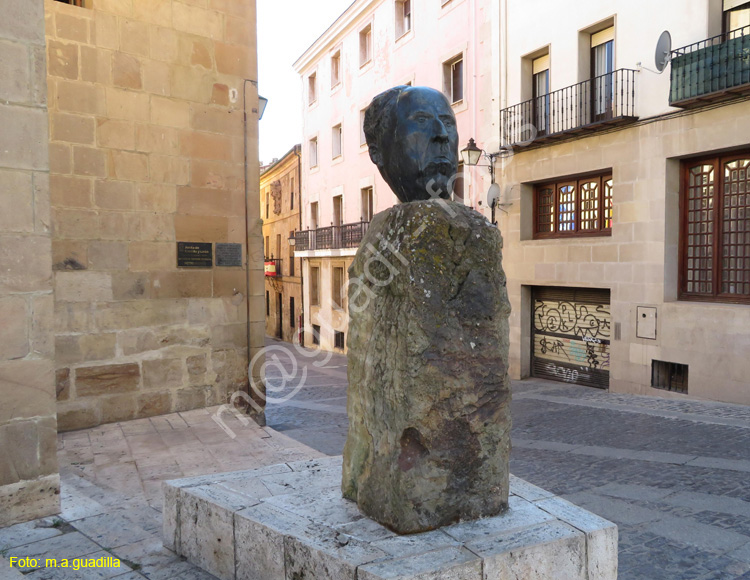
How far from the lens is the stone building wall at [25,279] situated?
12.0 ft

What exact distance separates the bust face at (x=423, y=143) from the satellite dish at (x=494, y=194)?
33.5 ft

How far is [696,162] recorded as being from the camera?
9523 mm

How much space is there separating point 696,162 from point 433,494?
8916 millimetres

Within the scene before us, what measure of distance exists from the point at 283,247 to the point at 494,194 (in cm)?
1714

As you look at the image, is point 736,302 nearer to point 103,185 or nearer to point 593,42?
point 593,42

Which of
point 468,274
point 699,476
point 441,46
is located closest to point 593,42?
point 441,46

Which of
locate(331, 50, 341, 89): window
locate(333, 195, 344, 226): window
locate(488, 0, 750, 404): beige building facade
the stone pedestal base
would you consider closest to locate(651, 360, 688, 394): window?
locate(488, 0, 750, 404): beige building facade

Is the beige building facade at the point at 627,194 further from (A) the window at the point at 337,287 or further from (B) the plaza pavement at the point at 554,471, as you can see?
(A) the window at the point at 337,287

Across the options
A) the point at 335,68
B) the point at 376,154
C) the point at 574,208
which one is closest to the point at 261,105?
the point at 376,154

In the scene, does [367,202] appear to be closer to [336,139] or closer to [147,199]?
[336,139]

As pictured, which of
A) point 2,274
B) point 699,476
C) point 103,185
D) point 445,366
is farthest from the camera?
point 103,185

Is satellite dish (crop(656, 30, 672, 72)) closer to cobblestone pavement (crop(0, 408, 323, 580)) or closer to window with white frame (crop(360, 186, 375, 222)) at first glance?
cobblestone pavement (crop(0, 408, 323, 580))

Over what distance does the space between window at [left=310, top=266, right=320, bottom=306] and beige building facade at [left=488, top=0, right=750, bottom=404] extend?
456 inches

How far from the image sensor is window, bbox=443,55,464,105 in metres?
14.9
